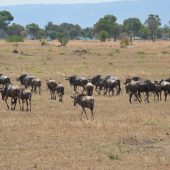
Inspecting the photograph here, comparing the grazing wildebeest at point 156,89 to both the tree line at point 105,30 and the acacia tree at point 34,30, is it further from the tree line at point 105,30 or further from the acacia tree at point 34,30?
the acacia tree at point 34,30

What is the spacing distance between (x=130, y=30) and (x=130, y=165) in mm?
167113

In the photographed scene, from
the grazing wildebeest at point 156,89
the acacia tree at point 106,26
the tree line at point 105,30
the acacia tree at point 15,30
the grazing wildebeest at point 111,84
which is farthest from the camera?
the acacia tree at point 15,30

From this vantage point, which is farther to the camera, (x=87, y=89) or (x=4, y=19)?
(x=4, y=19)

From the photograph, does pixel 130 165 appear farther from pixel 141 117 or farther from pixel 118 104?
pixel 118 104

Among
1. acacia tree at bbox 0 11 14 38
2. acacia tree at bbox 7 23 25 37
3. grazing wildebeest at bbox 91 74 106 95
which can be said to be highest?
acacia tree at bbox 0 11 14 38

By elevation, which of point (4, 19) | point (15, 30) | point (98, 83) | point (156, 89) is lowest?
point (15, 30)

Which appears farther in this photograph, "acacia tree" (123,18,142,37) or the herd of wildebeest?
"acacia tree" (123,18,142,37)

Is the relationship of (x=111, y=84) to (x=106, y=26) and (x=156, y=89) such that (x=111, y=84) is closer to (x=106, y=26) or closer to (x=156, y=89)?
(x=156, y=89)

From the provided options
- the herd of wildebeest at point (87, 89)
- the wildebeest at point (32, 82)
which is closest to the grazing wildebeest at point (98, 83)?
the herd of wildebeest at point (87, 89)

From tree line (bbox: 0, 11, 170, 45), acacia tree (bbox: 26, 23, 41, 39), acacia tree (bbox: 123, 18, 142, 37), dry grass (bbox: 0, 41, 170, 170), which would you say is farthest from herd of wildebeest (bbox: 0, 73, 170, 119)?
acacia tree (bbox: 123, 18, 142, 37)

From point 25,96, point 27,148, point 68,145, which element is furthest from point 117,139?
point 25,96

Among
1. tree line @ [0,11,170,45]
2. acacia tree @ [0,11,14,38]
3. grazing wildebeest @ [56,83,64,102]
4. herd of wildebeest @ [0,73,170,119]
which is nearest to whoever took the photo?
herd of wildebeest @ [0,73,170,119]

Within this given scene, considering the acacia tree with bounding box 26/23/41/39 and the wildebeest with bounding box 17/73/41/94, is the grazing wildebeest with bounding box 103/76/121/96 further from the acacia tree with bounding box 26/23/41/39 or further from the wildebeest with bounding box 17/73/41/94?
the acacia tree with bounding box 26/23/41/39

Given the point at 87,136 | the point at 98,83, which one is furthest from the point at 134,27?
the point at 87,136
